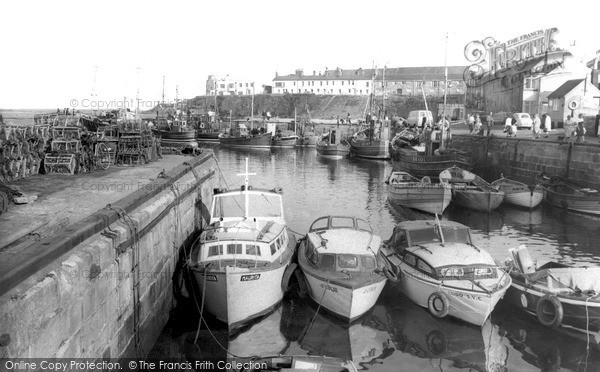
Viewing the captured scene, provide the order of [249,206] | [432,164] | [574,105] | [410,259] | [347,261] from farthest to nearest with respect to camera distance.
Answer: [574,105] < [432,164] < [249,206] < [410,259] < [347,261]

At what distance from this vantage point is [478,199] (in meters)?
29.4

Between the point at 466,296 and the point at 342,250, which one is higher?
the point at 342,250

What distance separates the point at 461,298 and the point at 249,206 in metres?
8.01

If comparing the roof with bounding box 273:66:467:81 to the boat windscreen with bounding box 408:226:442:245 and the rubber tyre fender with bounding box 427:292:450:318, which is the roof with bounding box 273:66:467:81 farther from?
the rubber tyre fender with bounding box 427:292:450:318

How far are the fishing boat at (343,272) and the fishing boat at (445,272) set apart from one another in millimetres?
787

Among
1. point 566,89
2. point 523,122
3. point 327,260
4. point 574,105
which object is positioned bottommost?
point 327,260

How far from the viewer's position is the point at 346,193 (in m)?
36.6

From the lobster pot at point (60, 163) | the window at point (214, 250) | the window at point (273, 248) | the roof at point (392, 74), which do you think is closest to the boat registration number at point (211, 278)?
the window at point (214, 250)

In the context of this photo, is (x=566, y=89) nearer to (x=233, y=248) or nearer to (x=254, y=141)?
(x=254, y=141)

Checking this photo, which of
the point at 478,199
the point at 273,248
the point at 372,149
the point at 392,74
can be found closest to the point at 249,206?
the point at 273,248

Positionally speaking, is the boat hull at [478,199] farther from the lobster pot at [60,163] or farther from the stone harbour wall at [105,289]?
the lobster pot at [60,163]

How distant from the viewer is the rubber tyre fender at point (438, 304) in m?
13.8

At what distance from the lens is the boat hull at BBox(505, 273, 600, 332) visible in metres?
12.6

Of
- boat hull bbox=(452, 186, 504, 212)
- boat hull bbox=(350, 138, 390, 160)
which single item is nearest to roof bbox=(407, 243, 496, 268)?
boat hull bbox=(452, 186, 504, 212)
